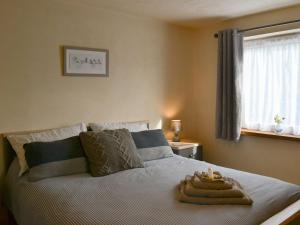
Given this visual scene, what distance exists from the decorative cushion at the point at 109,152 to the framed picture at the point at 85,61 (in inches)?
30.3

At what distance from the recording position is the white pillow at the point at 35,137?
235 cm

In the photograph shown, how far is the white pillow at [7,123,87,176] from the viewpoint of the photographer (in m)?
2.35

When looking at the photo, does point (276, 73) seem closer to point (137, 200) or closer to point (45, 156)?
point (137, 200)

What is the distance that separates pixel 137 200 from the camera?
1808 millimetres

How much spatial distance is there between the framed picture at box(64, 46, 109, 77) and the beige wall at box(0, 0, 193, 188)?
64mm

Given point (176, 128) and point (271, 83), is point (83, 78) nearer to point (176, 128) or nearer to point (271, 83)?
point (176, 128)

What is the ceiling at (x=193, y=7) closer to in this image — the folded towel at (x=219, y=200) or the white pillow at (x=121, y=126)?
the white pillow at (x=121, y=126)

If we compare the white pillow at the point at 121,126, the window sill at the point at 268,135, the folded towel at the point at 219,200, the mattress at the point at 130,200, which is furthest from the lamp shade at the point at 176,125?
the folded towel at the point at 219,200

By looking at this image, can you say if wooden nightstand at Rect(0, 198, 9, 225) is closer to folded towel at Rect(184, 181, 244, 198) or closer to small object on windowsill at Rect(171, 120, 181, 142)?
folded towel at Rect(184, 181, 244, 198)

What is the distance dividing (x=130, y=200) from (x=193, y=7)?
2.19 meters

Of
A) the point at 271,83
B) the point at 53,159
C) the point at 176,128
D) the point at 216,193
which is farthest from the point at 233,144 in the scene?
the point at 53,159

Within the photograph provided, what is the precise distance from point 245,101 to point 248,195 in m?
1.96

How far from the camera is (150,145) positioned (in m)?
2.87

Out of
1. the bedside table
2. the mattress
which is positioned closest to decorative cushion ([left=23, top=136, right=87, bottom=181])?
the mattress
